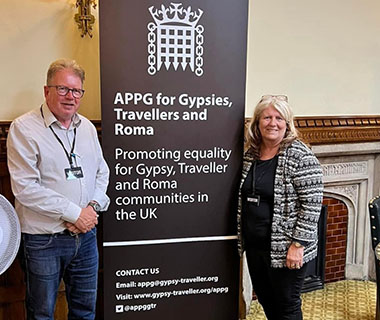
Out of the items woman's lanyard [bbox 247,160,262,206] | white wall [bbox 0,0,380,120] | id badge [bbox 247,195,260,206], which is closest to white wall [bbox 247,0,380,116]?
white wall [bbox 0,0,380,120]

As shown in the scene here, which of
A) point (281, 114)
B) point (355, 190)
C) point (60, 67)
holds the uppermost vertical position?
point (60, 67)

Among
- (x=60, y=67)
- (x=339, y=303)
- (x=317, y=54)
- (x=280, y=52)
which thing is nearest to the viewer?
(x=60, y=67)

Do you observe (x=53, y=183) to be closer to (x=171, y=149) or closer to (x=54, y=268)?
(x=54, y=268)

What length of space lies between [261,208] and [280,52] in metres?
1.25

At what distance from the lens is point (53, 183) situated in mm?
1981

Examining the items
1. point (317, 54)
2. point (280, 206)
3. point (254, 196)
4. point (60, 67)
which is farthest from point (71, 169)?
point (317, 54)

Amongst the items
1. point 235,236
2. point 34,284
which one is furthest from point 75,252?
point 235,236

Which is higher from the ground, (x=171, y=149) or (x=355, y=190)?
(x=171, y=149)

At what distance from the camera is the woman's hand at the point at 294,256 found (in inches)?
81.4

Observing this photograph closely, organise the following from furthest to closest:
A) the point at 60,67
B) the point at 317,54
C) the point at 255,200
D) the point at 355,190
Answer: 1. the point at 355,190
2. the point at 317,54
3. the point at 255,200
4. the point at 60,67

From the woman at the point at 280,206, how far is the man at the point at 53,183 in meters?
0.78

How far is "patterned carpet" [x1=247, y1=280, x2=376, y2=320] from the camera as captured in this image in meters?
3.00

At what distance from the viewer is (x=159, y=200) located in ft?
7.65

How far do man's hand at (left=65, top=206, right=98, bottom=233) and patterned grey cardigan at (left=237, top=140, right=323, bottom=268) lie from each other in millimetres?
861
